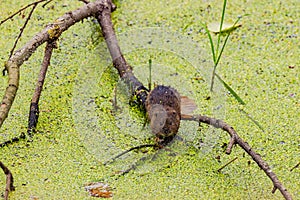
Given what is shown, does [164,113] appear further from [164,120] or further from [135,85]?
[135,85]

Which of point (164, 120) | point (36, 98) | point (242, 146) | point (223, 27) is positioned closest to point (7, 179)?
point (36, 98)

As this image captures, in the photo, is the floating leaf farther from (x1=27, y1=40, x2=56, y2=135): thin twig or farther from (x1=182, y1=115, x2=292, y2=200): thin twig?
(x1=27, y1=40, x2=56, y2=135): thin twig

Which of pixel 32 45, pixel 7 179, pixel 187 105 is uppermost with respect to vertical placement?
pixel 32 45

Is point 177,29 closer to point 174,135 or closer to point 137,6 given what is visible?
point 137,6

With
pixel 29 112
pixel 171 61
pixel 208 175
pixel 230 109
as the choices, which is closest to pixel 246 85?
pixel 230 109

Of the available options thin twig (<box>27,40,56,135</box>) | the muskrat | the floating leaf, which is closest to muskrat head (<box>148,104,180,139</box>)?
the muskrat

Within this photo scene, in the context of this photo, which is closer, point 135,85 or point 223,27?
point 135,85
